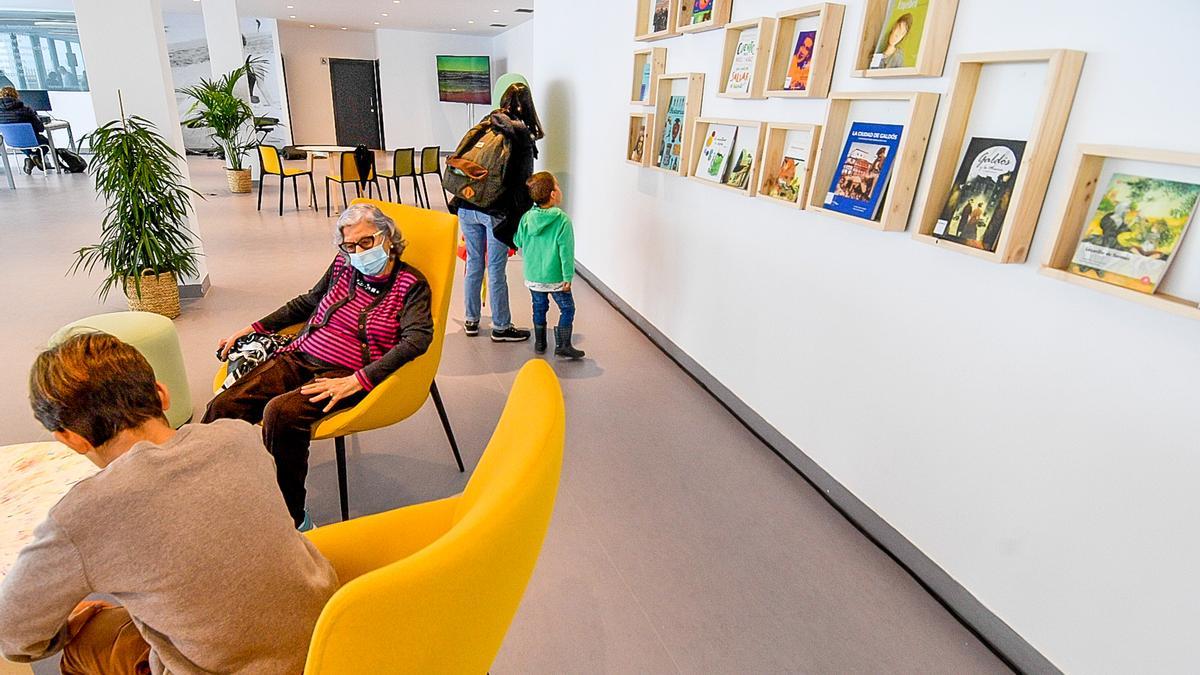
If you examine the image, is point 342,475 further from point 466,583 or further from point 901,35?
point 901,35

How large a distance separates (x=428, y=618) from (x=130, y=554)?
45 cm

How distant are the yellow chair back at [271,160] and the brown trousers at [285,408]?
6507 mm

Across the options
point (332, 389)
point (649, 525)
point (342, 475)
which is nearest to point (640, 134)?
point (649, 525)

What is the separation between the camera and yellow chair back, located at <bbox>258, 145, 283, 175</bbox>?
7836 millimetres

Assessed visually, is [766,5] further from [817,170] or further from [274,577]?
[274,577]

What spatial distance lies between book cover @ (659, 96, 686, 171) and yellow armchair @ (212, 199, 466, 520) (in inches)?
63.8

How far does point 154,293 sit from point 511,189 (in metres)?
2.30

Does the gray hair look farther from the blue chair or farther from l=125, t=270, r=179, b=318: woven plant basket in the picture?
the blue chair

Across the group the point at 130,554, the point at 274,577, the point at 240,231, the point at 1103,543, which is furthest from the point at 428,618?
the point at 240,231

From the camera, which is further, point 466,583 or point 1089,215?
point 1089,215

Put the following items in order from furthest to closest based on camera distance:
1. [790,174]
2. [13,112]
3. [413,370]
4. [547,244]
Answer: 1. [13,112]
2. [547,244]
3. [790,174]
4. [413,370]

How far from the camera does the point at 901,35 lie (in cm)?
215

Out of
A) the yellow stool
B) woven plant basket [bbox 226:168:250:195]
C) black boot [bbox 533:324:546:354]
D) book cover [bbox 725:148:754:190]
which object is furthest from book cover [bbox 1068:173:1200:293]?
woven plant basket [bbox 226:168:250:195]

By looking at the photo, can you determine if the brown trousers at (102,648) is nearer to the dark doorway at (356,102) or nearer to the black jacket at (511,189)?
the black jacket at (511,189)
